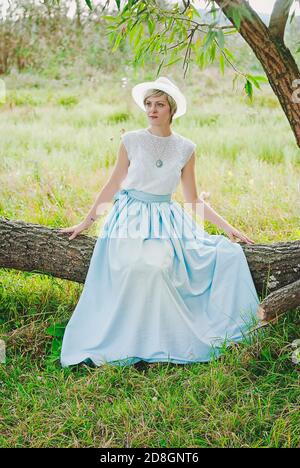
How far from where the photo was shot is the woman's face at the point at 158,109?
122 inches

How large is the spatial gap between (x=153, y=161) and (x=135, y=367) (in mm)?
1079

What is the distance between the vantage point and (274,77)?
2719 mm

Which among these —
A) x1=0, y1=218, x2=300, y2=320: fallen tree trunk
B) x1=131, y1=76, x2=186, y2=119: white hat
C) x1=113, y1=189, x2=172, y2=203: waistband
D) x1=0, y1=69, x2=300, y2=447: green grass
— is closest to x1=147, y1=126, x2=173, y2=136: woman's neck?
x1=131, y1=76, x2=186, y2=119: white hat

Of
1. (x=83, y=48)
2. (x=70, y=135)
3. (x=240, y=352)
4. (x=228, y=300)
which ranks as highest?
(x=83, y=48)

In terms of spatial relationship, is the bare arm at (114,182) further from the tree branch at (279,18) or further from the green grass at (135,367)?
the tree branch at (279,18)

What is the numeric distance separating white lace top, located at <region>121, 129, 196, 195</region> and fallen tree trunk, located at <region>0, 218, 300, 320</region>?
17.0 inches

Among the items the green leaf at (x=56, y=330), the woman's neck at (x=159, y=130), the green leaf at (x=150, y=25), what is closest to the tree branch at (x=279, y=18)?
the green leaf at (x=150, y=25)

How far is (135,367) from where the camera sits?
293 centimetres

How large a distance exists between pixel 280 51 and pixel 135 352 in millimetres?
1552

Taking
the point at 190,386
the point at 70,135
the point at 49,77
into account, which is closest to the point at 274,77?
the point at 190,386

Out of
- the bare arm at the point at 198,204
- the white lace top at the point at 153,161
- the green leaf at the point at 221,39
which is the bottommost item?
the bare arm at the point at 198,204

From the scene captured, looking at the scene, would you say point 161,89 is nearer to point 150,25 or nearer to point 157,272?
point 150,25

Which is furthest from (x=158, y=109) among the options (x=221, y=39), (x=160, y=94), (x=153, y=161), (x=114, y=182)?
(x=221, y=39)
